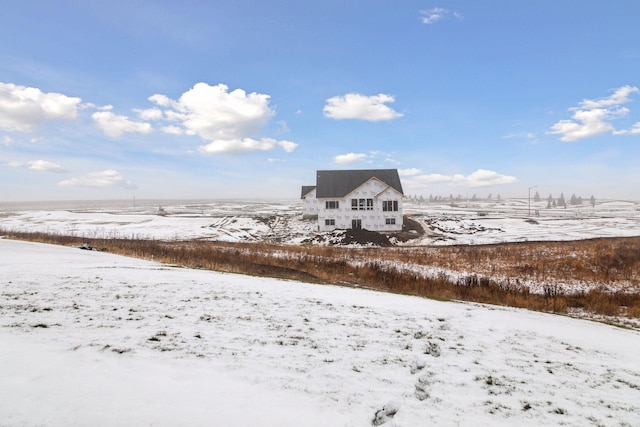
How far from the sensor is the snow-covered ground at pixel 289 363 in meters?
3.53

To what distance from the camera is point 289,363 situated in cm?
478

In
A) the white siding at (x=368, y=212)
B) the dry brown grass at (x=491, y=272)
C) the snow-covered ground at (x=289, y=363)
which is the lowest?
the dry brown grass at (x=491, y=272)

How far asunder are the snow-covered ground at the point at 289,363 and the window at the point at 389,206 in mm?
36655

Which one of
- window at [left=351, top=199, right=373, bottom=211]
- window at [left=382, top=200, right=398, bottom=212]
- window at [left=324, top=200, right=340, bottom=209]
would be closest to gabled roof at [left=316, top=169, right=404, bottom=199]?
window at [left=324, top=200, right=340, bottom=209]

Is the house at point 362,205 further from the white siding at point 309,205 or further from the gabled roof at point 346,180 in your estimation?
the white siding at point 309,205

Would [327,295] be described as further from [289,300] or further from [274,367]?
[274,367]

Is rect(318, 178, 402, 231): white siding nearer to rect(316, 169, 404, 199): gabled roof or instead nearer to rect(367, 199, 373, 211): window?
rect(367, 199, 373, 211): window

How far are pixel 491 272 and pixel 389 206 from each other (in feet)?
85.5

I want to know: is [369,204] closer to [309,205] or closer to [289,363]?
[309,205]

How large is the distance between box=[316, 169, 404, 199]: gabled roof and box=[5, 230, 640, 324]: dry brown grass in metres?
20.0

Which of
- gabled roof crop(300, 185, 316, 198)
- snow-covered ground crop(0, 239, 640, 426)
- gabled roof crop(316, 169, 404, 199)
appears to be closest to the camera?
snow-covered ground crop(0, 239, 640, 426)

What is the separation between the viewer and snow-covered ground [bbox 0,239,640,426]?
3531 mm

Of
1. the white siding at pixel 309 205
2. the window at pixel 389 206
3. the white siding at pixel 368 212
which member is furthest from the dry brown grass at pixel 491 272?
the white siding at pixel 309 205

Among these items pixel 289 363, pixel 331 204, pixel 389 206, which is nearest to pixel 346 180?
pixel 331 204
